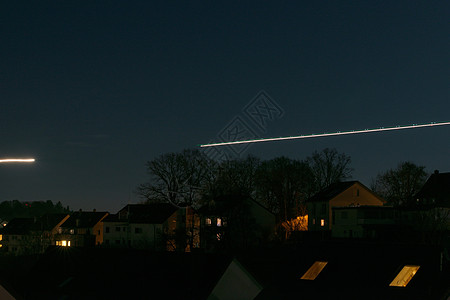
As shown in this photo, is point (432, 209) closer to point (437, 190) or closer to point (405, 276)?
point (437, 190)

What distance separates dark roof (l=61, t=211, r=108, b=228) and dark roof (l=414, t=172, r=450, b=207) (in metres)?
53.3

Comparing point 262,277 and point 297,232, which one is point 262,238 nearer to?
point 297,232

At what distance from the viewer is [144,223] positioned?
70000 mm

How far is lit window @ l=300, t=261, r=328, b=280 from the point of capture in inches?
1049

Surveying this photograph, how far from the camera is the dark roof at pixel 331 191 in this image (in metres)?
67.9

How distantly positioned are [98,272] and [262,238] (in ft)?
96.2

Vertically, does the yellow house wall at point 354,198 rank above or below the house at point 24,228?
above

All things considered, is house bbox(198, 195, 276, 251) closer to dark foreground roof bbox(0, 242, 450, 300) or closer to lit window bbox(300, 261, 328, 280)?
dark foreground roof bbox(0, 242, 450, 300)

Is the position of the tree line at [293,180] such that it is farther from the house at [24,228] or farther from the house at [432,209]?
the house at [24,228]

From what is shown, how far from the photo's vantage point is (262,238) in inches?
2393

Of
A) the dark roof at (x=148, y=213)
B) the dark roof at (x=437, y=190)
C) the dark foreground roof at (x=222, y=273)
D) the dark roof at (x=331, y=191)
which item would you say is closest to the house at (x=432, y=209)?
the dark roof at (x=437, y=190)

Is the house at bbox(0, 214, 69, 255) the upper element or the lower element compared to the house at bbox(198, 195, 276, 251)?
lower

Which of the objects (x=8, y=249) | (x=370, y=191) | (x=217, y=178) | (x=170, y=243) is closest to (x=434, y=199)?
(x=370, y=191)

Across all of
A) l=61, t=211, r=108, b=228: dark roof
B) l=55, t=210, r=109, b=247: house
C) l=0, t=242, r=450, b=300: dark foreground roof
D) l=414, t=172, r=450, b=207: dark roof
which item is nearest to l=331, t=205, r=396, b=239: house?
l=414, t=172, r=450, b=207: dark roof
